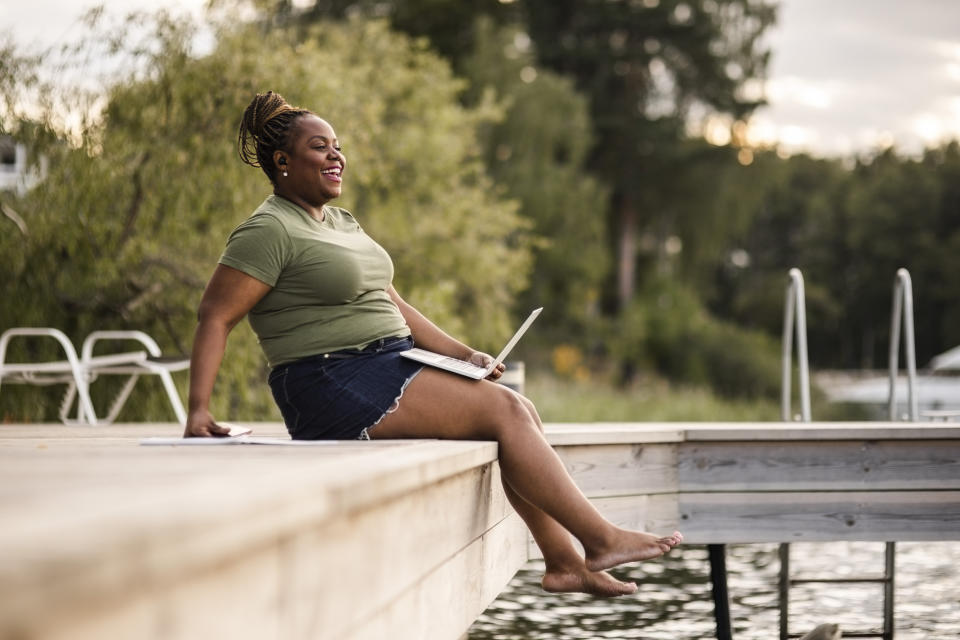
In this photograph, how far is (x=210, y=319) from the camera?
10.2 feet

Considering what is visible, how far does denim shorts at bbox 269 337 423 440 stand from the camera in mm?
3244

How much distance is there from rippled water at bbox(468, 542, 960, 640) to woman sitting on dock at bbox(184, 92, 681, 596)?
11.7ft

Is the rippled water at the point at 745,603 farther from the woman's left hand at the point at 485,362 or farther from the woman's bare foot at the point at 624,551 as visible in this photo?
the woman's bare foot at the point at 624,551

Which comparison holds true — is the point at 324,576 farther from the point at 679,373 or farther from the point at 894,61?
the point at 894,61

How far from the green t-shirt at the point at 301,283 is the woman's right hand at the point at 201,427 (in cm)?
26

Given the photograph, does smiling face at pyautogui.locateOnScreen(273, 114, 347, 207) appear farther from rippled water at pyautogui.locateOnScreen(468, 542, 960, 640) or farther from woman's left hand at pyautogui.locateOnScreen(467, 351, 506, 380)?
rippled water at pyautogui.locateOnScreen(468, 542, 960, 640)

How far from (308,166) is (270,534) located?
2.05 metres

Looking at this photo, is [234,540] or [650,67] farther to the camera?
[650,67]

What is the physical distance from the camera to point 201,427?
122 inches

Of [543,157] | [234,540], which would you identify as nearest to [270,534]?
[234,540]

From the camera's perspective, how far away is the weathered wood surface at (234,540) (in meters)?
1.17

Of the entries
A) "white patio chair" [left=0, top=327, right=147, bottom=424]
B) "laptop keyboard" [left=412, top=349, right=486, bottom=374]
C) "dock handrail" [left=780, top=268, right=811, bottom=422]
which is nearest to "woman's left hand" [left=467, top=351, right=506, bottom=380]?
"laptop keyboard" [left=412, top=349, right=486, bottom=374]

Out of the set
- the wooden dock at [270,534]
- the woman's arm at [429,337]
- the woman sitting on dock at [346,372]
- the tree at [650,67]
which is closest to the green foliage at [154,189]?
the wooden dock at [270,534]

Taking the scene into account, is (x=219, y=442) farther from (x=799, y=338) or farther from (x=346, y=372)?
(x=799, y=338)
